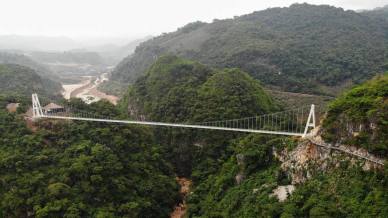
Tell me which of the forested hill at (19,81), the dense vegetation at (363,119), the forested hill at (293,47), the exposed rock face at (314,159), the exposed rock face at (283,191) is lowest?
the exposed rock face at (283,191)

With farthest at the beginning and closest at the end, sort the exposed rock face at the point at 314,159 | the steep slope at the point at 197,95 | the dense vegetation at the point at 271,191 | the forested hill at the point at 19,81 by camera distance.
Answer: the forested hill at the point at 19,81, the steep slope at the point at 197,95, the exposed rock face at the point at 314,159, the dense vegetation at the point at 271,191

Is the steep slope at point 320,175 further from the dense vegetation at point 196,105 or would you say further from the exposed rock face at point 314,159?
the dense vegetation at point 196,105

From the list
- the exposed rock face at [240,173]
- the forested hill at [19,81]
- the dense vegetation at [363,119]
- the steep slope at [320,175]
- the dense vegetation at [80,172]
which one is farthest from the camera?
→ the forested hill at [19,81]

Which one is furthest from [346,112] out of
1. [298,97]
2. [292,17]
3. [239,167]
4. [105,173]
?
[292,17]

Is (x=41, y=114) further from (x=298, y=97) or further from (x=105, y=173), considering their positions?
(x=298, y=97)

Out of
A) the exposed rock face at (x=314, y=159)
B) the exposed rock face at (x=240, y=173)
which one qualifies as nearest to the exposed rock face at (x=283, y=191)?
the exposed rock face at (x=314, y=159)

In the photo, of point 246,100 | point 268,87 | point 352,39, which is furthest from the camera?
point 352,39

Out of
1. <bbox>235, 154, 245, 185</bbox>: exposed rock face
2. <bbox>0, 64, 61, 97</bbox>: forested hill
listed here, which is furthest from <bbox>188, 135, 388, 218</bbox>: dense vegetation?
<bbox>0, 64, 61, 97</bbox>: forested hill

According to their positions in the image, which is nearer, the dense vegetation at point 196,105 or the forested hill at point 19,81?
the dense vegetation at point 196,105
